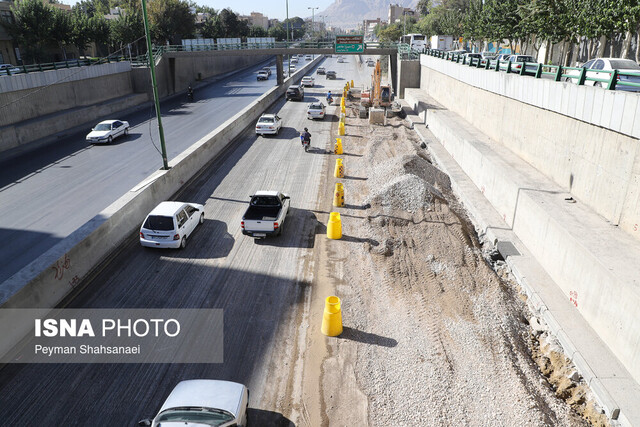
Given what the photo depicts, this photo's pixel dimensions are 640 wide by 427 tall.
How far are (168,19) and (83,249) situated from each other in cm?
6537

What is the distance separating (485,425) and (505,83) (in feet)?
62.9

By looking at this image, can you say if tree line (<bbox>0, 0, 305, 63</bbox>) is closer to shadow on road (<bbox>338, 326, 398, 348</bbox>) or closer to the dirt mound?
the dirt mound

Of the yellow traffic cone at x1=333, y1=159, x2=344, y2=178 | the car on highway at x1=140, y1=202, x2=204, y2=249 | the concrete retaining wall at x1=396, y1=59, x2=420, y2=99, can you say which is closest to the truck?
the concrete retaining wall at x1=396, y1=59, x2=420, y2=99

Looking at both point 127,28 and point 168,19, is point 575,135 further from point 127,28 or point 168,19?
point 168,19

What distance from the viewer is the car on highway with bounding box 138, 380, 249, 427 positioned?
23.6 ft

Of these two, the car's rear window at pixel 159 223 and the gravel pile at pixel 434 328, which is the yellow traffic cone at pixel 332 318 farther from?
the car's rear window at pixel 159 223

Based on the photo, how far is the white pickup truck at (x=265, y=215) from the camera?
15172 mm

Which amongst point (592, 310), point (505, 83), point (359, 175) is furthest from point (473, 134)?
point (592, 310)

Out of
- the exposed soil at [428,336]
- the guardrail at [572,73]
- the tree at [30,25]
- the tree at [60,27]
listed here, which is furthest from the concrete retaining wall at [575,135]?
the tree at [60,27]

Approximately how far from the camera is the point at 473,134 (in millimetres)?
25984

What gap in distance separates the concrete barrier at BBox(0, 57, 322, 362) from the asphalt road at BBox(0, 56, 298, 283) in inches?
101

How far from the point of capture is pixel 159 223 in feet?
47.4

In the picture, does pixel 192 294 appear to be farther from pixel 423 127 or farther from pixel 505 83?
pixel 423 127

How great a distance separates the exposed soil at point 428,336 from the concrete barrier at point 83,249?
22.5 ft
